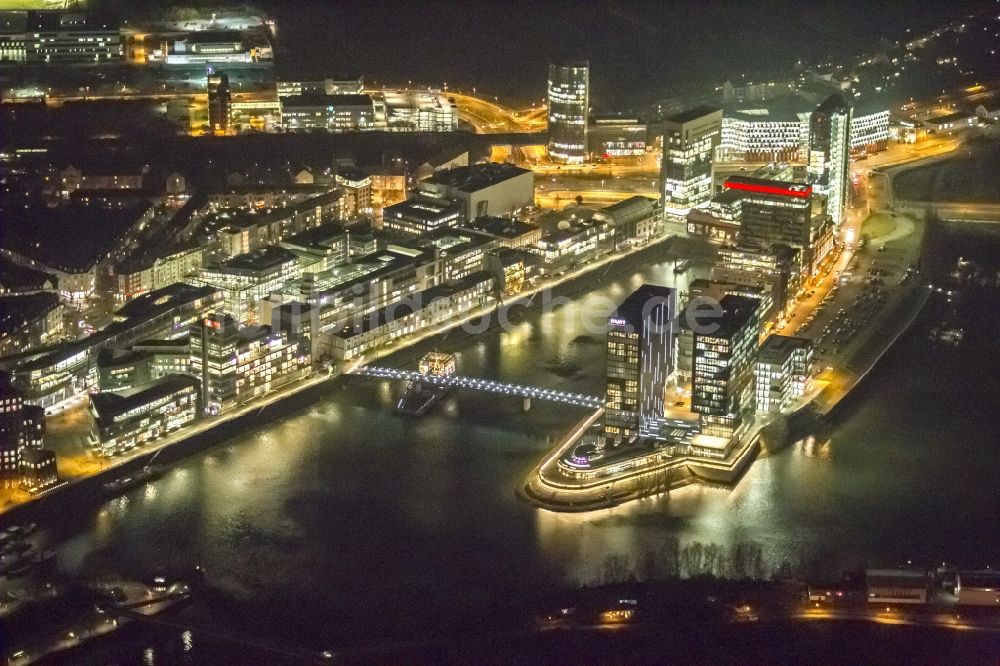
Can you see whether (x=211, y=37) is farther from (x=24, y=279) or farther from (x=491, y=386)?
(x=491, y=386)

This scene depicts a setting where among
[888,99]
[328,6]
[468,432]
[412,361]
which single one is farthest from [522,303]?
[328,6]

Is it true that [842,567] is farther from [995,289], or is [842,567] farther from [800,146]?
[800,146]

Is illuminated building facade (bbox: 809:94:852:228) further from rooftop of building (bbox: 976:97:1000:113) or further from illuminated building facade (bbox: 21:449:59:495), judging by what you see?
illuminated building facade (bbox: 21:449:59:495)

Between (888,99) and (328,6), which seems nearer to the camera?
(888,99)

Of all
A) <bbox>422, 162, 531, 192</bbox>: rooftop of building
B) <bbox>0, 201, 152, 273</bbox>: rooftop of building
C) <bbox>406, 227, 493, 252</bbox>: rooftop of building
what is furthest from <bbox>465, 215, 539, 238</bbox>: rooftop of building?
<bbox>0, 201, 152, 273</bbox>: rooftop of building

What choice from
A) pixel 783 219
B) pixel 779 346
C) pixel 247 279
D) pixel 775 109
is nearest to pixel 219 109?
pixel 247 279
